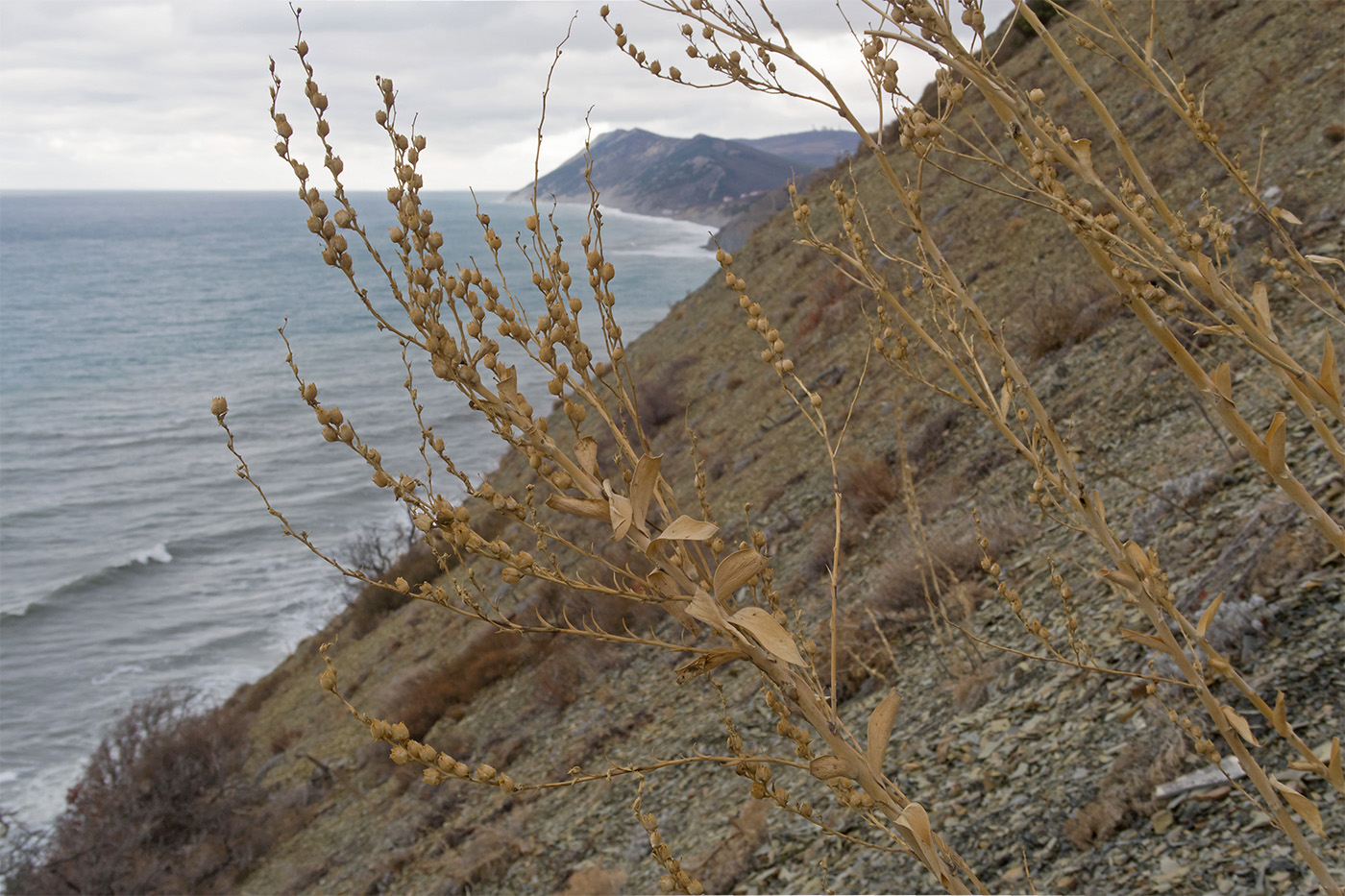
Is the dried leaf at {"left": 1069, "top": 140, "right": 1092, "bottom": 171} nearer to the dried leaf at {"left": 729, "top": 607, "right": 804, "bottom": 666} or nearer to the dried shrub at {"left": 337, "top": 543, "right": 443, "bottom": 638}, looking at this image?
the dried leaf at {"left": 729, "top": 607, "right": 804, "bottom": 666}

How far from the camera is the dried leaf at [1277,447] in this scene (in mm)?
1018

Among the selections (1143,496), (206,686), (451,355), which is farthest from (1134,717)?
(206,686)

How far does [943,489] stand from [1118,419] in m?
1.29

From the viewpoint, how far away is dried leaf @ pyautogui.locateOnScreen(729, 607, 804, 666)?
0.79 meters

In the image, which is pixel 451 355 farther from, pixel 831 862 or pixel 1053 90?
pixel 1053 90

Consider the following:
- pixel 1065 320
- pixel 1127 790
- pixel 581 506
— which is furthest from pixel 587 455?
pixel 1065 320

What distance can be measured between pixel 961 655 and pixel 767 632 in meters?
3.89

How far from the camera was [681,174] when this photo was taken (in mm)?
130000

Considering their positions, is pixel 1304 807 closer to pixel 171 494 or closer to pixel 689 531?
pixel 689 531

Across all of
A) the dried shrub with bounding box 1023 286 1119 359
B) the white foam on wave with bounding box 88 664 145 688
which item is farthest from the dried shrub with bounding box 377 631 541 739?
the white foam on wave with bounding box 88 664 145 688

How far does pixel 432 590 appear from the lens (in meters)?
1.01

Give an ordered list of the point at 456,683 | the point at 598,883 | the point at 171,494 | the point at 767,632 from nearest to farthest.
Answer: the point at 767,632, the point at 598,883, the point at 456,683, the point at 171,494

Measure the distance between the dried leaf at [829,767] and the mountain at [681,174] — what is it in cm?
9014

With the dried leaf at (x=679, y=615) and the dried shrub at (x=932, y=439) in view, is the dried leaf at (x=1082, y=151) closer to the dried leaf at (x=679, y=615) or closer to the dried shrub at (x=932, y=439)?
the dried leaf at (x=679, y=615)
